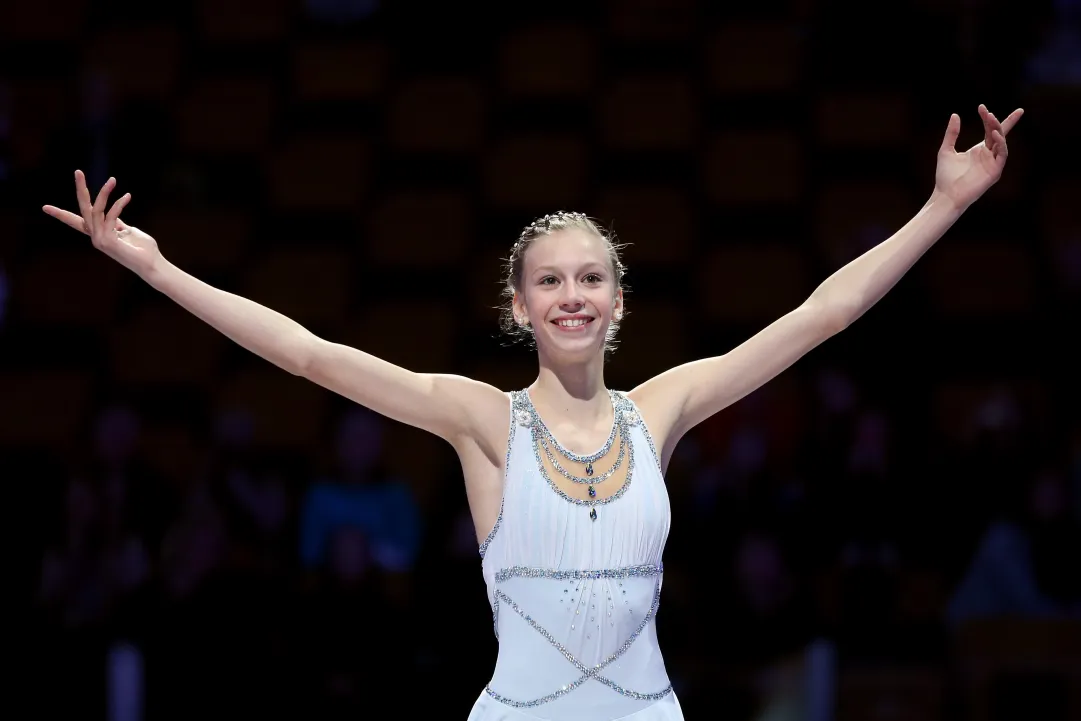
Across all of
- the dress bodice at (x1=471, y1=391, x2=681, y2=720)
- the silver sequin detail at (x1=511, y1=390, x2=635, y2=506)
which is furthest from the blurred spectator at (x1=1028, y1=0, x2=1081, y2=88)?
the dress bodice at (x1=471, y1=391, x2=681, y2=720)

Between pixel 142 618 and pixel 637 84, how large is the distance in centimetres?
315

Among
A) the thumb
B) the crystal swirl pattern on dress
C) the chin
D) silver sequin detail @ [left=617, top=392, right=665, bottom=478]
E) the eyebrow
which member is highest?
the thumb

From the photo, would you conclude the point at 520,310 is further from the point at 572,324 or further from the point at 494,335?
the point at 494,335

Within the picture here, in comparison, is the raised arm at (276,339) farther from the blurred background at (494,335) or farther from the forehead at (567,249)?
the blurred background at (494,335)

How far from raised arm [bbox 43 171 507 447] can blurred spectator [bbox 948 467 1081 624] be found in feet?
A: 8.95

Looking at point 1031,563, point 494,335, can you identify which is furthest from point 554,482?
point 1031,563

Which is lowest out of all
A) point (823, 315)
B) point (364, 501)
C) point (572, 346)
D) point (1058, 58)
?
point (572, 346)

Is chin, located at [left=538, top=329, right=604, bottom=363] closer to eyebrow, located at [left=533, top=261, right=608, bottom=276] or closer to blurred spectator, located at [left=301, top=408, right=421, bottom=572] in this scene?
eyebrow, located at [left=533, top=261, right=608, bottom=276]

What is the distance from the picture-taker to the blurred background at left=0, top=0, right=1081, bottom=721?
4.01 metres

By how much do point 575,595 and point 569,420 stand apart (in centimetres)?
34

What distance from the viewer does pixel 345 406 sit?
489cm

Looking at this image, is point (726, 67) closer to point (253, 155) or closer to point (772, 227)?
point (772, 227)

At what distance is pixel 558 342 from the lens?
2.29m

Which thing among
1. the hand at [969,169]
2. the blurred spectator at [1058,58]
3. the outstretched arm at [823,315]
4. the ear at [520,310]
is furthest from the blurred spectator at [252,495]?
the blurred spectator at [1058,58]
